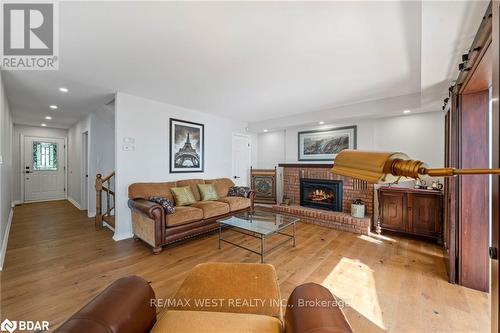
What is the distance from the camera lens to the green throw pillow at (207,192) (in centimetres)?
404

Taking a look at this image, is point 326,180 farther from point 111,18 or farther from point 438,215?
point 111,18

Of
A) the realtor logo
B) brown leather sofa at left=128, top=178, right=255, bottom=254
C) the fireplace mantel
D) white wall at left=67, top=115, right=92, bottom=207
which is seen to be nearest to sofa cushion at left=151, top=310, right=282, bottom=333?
brown leather sofa at left=128, top=178, right=255, bottom=254

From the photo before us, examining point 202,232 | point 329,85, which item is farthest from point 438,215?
point 202,232

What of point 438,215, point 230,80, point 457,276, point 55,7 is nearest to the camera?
point 55,7

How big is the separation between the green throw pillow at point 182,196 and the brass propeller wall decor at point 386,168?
3.38 meters

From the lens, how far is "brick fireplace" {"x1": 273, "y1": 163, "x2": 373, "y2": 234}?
12.5 ft

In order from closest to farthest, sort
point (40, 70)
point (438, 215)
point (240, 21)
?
point (240, 21) < point (40, 70) < point (438, 215)

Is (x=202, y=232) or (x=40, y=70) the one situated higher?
(x=40, y=70)

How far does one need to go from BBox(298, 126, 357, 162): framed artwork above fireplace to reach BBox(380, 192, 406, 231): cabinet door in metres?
1.21

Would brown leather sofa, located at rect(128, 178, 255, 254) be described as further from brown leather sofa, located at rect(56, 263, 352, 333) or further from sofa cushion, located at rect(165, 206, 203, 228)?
brown leather sofa, located at rect(56, 263, 352, 333)

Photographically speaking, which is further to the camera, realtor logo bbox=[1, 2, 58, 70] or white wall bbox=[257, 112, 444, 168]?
white wall bbox=[257, 112, 444, 168]

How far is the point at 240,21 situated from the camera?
166cm

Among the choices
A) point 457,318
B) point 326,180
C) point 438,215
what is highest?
point 326,180

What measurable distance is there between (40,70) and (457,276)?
5149 millimetres
